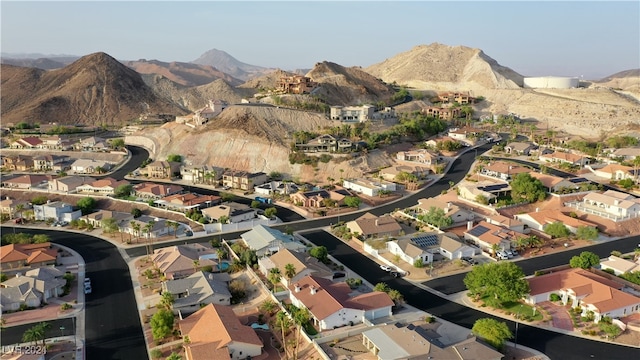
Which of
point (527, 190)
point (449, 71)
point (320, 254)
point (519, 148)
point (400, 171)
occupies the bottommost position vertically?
point (320, 254)

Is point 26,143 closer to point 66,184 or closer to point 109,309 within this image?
point 66,184

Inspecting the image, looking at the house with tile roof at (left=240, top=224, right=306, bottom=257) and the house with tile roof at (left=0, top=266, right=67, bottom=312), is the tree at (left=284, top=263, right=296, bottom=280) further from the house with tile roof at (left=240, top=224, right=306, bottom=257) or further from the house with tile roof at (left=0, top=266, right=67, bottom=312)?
the house with tile roof at (left=0, top=266, right=67, bottom=312)

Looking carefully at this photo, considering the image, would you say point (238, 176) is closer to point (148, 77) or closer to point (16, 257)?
point (16, 257)

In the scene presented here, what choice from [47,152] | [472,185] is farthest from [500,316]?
[47,152]

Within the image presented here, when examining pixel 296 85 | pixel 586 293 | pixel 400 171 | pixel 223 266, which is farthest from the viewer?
pixel 296 85

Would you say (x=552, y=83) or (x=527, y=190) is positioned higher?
(x=552, y=83)

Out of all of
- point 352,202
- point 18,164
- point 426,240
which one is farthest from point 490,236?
point 18,164

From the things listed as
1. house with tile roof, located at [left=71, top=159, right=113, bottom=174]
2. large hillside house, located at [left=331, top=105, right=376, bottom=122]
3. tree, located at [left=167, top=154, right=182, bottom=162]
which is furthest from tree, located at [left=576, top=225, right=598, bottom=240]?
house with tile roof, located at [left=71, top=159, right=113, bottom=174]
